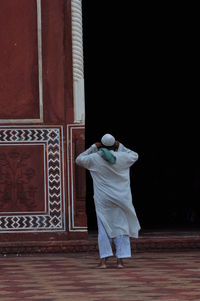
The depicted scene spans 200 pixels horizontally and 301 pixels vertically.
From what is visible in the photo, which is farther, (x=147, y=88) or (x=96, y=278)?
(x=147, y=88)

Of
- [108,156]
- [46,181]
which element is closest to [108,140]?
[108,156]

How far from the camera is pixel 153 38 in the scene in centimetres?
1408

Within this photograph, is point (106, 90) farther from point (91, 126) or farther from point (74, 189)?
point (74, 189)

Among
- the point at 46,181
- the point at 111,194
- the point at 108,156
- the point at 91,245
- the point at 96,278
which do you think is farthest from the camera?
the point at 46,181

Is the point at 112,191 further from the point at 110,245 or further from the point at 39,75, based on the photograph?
the point at 39,75

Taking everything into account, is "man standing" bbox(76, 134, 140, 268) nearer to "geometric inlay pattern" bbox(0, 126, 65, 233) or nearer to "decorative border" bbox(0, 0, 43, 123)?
"geometric inlay pattern" bbox(0, 126, 65, 233)

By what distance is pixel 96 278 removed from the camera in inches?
275

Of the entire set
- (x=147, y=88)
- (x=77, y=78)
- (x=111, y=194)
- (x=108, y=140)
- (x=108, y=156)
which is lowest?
(x=111, y=194)

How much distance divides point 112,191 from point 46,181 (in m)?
1.53

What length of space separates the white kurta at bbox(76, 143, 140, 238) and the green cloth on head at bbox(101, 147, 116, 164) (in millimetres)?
57

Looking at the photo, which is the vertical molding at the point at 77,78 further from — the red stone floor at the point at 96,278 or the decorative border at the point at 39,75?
the red stone floor at the point at 96,278

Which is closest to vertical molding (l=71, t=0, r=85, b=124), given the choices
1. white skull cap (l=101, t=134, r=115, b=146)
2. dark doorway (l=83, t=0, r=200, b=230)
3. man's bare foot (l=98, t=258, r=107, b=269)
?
white skull cap (l=101, t=134, r=115, b=146)

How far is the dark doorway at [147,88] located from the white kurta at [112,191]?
5594mm

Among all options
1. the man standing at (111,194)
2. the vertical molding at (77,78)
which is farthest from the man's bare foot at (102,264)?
the vertical molding at (77,78)
